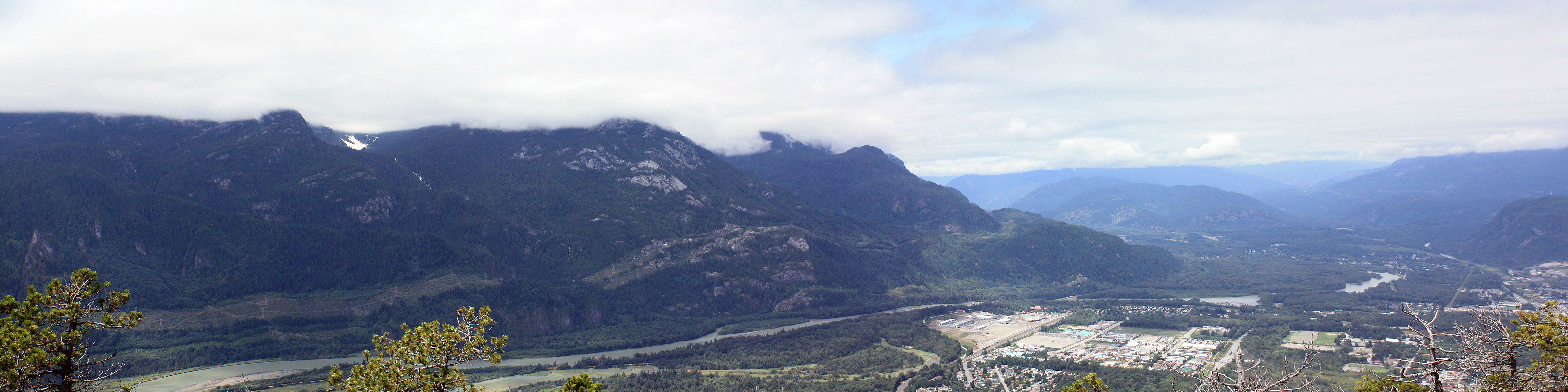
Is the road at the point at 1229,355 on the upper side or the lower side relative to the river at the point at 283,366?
lower

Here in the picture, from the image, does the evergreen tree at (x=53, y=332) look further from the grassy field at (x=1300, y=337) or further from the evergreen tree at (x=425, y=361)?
the grassy field at (x=1300, y=337)

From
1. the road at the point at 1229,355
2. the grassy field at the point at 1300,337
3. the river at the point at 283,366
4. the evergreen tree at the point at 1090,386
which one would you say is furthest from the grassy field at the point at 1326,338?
the evergreen tree at the point at 1090,386

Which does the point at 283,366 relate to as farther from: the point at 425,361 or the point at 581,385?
the point at 581,385

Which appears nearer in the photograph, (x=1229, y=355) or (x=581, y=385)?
(x=581, y=385)

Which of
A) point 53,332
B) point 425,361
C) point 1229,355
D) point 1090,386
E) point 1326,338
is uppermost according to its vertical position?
point 53,332

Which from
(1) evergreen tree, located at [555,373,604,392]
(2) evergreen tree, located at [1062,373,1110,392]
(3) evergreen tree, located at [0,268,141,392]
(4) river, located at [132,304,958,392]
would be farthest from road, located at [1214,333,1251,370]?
(3) evergreen tree, located at [0,268,141,392]

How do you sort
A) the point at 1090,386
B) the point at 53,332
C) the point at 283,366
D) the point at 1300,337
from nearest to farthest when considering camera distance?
1. the point at 53,332
2. the point at 1090,386
3. the point at 283,366
4. the point at 1300,337

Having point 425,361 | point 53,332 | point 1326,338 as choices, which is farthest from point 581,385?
point 1326,338

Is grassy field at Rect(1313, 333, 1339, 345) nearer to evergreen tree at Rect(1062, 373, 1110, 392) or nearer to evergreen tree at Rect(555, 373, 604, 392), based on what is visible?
evergreen tree at Rect(1062, 373, 1110, 392)

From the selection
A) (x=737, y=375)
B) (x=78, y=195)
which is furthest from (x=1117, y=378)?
(x=78, y=195)
